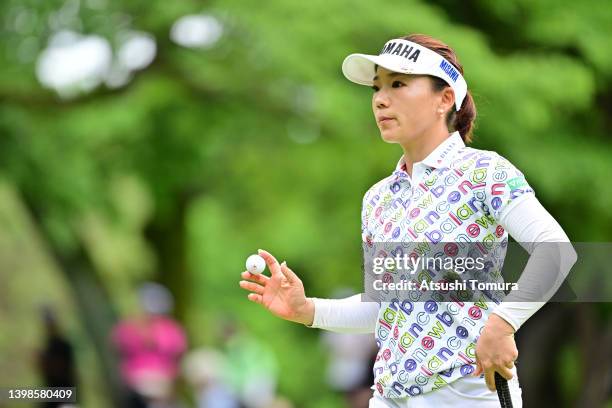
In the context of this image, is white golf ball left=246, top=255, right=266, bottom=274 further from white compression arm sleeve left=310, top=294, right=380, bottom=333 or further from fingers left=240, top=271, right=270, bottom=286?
white compression arm sleeve left=310, top=294, right=380, bottom=333

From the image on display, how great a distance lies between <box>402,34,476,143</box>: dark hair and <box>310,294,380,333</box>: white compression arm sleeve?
62 centimetres

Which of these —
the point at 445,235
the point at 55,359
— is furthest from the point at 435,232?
the point at 55,359

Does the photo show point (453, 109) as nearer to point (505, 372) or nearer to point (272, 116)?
point (505, 372)

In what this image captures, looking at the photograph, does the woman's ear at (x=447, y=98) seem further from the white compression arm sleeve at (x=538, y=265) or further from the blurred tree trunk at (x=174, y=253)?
the blurred tree trunk at (x=174, y=253)

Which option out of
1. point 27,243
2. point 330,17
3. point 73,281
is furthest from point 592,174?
point 27,243

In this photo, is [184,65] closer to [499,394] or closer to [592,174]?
[592,174]

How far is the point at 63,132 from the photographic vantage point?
1352 centimetres

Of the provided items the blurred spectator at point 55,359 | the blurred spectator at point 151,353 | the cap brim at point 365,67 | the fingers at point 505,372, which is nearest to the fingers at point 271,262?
the cap brim at point 365,67

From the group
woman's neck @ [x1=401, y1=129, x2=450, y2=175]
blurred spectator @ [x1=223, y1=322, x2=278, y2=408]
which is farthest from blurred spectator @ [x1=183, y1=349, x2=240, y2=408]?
woman's neck @ [x1=401, y1=129, x2=450, y2=175]

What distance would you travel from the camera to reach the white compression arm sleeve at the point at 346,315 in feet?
12.6

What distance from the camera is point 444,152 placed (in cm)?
359

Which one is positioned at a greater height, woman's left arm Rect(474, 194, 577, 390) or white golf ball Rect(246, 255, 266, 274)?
white golf ball Rect(246, 255, 266, 274)

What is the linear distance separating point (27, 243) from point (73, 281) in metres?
5.35

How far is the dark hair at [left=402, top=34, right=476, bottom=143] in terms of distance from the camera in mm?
3684
